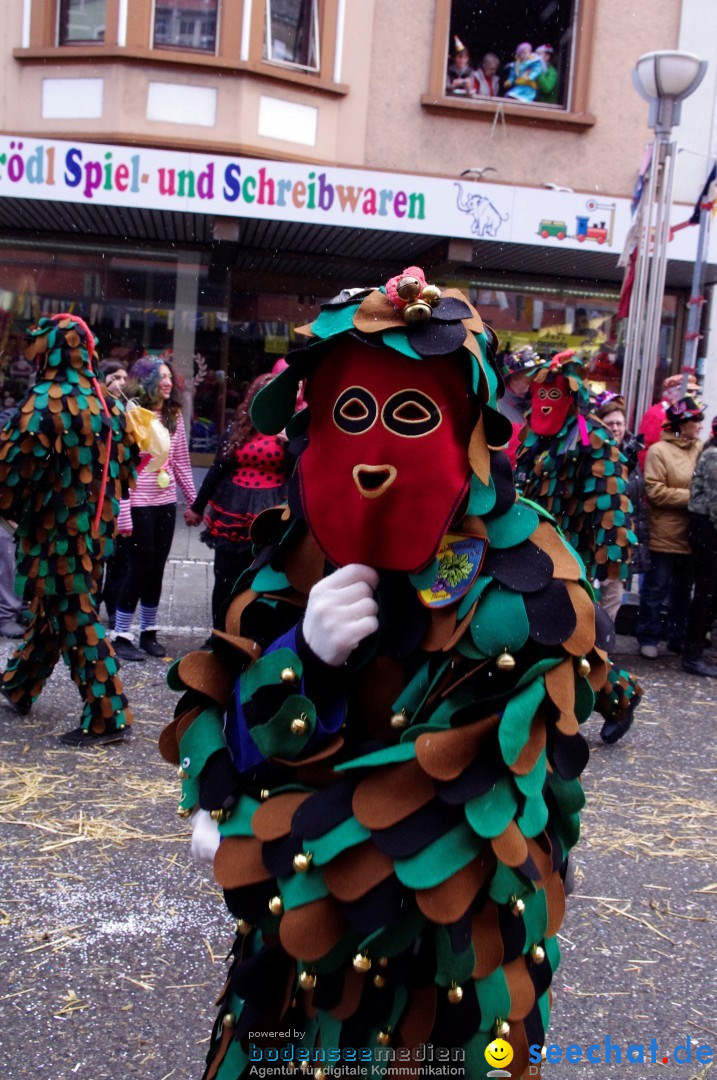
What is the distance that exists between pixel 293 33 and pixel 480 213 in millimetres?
3148

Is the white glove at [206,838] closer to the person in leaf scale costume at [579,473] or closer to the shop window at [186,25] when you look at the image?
the person in leaf scale costume at [579,473]

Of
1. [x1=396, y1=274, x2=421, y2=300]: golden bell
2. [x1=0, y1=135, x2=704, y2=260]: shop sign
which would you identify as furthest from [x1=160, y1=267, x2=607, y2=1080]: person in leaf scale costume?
[x1=0, y1=135, x2=704, y2=260]: shop sign

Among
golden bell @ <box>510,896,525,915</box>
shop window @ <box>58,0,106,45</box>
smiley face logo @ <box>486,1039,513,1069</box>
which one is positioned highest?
shop window @ <box>58,0,106,45</box>

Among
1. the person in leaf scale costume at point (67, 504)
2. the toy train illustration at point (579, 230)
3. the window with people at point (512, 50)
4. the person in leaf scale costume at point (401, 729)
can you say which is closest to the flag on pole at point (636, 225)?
the toy train illustration at point (579, 230)

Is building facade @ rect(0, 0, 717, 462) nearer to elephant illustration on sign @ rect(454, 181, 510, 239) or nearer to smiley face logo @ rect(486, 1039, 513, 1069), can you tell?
elephant illustration on sign @ rect(454, 181, 510, 239)

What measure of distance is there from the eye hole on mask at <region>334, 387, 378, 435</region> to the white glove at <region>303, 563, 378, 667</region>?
9.1 inches

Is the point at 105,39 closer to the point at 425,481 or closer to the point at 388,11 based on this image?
the point at 388,11

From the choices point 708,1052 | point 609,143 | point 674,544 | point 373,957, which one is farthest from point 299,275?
point 373,957

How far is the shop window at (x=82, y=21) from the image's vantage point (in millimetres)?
11320

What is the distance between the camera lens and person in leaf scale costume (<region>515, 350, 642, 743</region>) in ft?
18.8

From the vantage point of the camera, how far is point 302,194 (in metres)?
10.5

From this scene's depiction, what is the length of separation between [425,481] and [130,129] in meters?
10.5

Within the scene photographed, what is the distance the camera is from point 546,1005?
1874 mm

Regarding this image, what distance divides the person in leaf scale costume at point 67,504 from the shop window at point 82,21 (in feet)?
25.7
